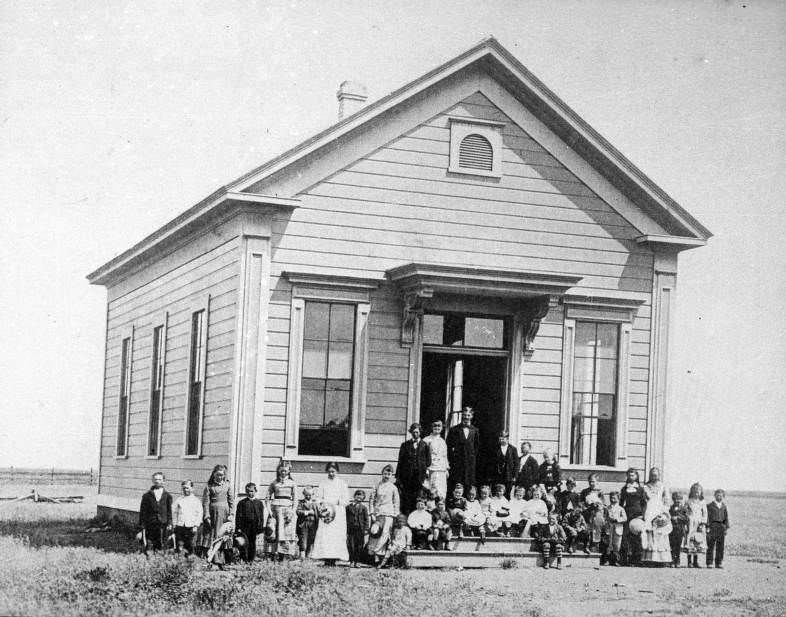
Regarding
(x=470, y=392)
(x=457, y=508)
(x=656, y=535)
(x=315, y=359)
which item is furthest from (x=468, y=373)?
(x=656, y=535)

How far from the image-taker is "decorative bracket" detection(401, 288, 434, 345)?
1747cm

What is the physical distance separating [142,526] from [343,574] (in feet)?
13.9

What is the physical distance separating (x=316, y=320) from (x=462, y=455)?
295 cm

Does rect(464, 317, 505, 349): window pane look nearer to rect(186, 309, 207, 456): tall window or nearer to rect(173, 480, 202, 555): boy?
rect(186, 309, 207, 456): tall window

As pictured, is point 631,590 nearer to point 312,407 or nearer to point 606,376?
point 606,376

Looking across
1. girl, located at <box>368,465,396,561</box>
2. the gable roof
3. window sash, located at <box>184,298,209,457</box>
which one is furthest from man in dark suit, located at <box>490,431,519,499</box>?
window sash, located at <box>184,298,209,457</box>

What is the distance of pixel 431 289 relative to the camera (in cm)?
1725

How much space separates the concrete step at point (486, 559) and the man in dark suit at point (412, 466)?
118 cm

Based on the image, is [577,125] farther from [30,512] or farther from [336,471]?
[30,512]

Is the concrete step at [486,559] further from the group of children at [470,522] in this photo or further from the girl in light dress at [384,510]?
the girl in light dress at [384,510]

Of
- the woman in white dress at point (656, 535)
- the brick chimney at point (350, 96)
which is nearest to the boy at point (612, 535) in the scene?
the woman in white dress at point (656, 535)

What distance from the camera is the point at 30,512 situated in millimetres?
30812

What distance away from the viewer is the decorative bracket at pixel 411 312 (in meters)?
17.5

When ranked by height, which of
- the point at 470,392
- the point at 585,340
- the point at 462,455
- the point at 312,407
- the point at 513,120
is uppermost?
the point at 513,120
